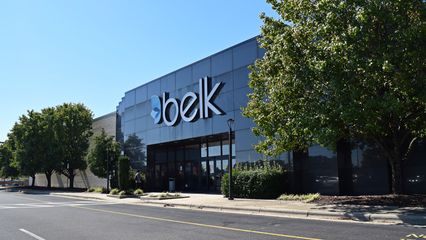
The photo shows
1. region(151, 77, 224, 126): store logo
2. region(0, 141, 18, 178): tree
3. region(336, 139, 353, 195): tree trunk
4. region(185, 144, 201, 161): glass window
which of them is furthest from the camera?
region(0, 141, 18, 178): tree

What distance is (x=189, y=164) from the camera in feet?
115

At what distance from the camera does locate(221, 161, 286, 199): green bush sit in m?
22.5

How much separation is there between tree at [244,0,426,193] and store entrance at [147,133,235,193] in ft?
41.9

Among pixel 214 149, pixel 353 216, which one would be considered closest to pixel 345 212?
pixel 353 216

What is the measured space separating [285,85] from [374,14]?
403cm

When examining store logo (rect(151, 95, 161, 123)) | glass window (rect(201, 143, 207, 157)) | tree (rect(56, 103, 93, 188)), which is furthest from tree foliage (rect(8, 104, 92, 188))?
glass window (rect(201, 143, 207, 157))

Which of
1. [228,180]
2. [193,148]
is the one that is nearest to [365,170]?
[228,180]

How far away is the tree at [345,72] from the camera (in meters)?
13.7

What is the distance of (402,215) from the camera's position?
42.1 feet

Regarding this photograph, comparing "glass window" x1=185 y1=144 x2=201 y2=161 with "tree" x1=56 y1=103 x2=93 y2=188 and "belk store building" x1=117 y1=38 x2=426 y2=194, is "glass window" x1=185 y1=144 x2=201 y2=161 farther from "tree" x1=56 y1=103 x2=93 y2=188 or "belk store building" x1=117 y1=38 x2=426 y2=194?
"tree" x1=56 y1=103 x2=93 y2=188

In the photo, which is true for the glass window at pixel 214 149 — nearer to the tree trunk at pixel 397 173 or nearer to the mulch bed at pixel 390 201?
the mulch bed at pixel 390 201

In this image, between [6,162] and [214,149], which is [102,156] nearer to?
[214,149]

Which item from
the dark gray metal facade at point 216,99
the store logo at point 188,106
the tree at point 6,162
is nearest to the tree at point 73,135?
the dark gray metal facade at point 216,99

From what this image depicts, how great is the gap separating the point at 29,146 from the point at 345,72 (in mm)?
41340
